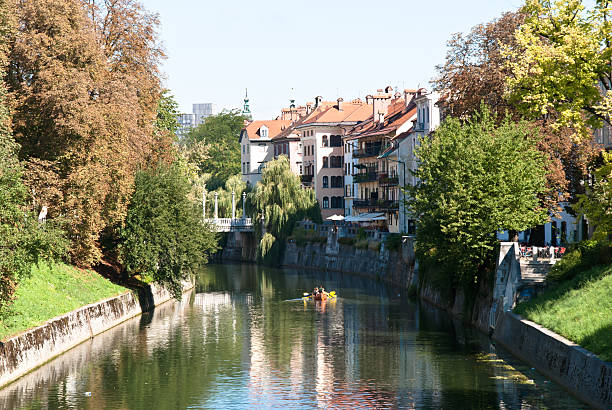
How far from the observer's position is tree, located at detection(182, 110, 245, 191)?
17088 cm

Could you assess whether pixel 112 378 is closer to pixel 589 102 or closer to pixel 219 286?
pixel 589 102

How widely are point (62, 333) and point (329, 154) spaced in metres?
87.7

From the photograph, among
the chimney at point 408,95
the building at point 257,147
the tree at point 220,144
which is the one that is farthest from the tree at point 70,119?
the tree at point 220,144

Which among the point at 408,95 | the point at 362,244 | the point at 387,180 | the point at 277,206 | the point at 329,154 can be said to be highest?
the point at 408,95

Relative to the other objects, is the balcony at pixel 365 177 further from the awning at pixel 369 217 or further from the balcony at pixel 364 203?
the awning at pixel 369 217

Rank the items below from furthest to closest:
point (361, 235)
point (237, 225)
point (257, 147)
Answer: point (257, 147), point (237, 225), point (361, 235)

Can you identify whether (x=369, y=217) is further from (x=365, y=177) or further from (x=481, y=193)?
(x=481, y=193)

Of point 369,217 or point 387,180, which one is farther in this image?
point 369,217

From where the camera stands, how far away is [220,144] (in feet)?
599

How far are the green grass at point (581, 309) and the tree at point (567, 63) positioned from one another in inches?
248

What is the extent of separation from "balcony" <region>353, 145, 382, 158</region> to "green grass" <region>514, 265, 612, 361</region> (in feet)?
219

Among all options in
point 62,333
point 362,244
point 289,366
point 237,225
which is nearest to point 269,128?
point 237,225

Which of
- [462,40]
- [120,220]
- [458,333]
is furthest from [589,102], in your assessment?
[120,220]

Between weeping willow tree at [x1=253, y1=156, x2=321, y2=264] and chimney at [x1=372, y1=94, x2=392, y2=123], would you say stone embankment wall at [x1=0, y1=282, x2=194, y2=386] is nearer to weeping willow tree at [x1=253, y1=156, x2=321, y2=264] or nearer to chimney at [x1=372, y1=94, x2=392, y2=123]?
weeping willow tree at [x1=253, y1=156, x2=321, y2=264]
